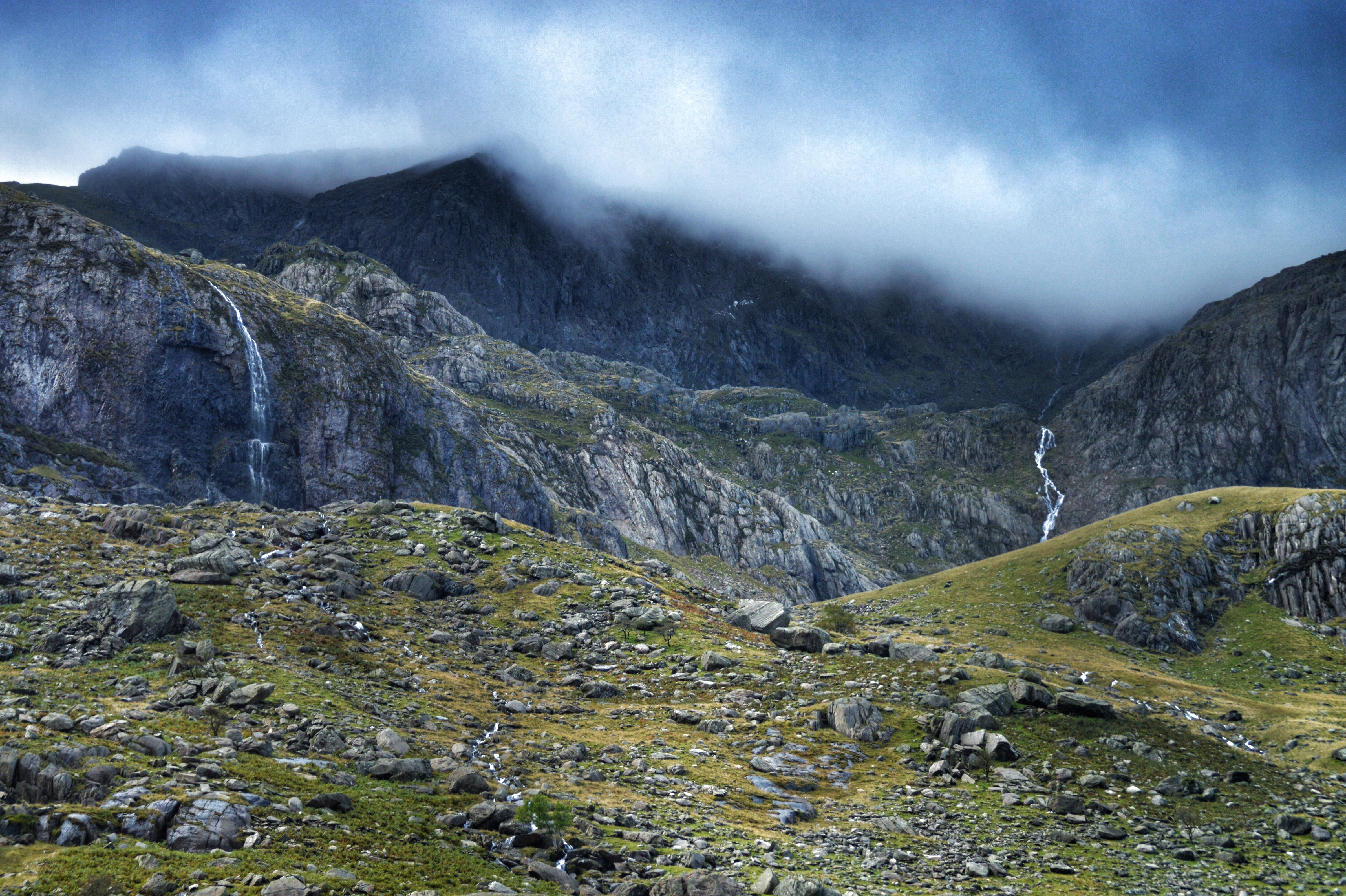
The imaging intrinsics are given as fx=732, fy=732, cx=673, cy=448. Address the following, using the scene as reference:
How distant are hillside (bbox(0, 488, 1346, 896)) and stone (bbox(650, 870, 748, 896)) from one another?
0.23 metres

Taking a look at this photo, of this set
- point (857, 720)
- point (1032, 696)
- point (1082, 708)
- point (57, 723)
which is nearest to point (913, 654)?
point (1032, 696)

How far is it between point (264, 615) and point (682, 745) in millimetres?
26957

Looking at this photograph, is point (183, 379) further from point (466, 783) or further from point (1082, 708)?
point (1082, 708)

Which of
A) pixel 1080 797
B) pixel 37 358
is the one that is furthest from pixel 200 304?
pixel 1080 797

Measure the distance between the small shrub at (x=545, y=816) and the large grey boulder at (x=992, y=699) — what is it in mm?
31341

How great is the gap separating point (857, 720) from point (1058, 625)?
75.0 meters

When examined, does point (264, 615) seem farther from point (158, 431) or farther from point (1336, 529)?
point (1336, 529)

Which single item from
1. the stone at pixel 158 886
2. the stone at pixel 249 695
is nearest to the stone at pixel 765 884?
the stone at pixel 158 886

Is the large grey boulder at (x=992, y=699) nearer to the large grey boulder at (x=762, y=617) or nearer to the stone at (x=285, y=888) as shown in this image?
the large grey boulder at (x=762, y=617)

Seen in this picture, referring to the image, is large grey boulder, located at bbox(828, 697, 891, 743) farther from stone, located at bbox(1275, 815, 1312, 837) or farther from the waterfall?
the waterfall

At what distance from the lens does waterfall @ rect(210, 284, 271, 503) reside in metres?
149

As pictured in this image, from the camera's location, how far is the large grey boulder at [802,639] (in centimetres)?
6162

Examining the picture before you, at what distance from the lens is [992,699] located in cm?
4838

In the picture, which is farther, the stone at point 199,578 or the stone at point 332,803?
the stone at point 199,578
